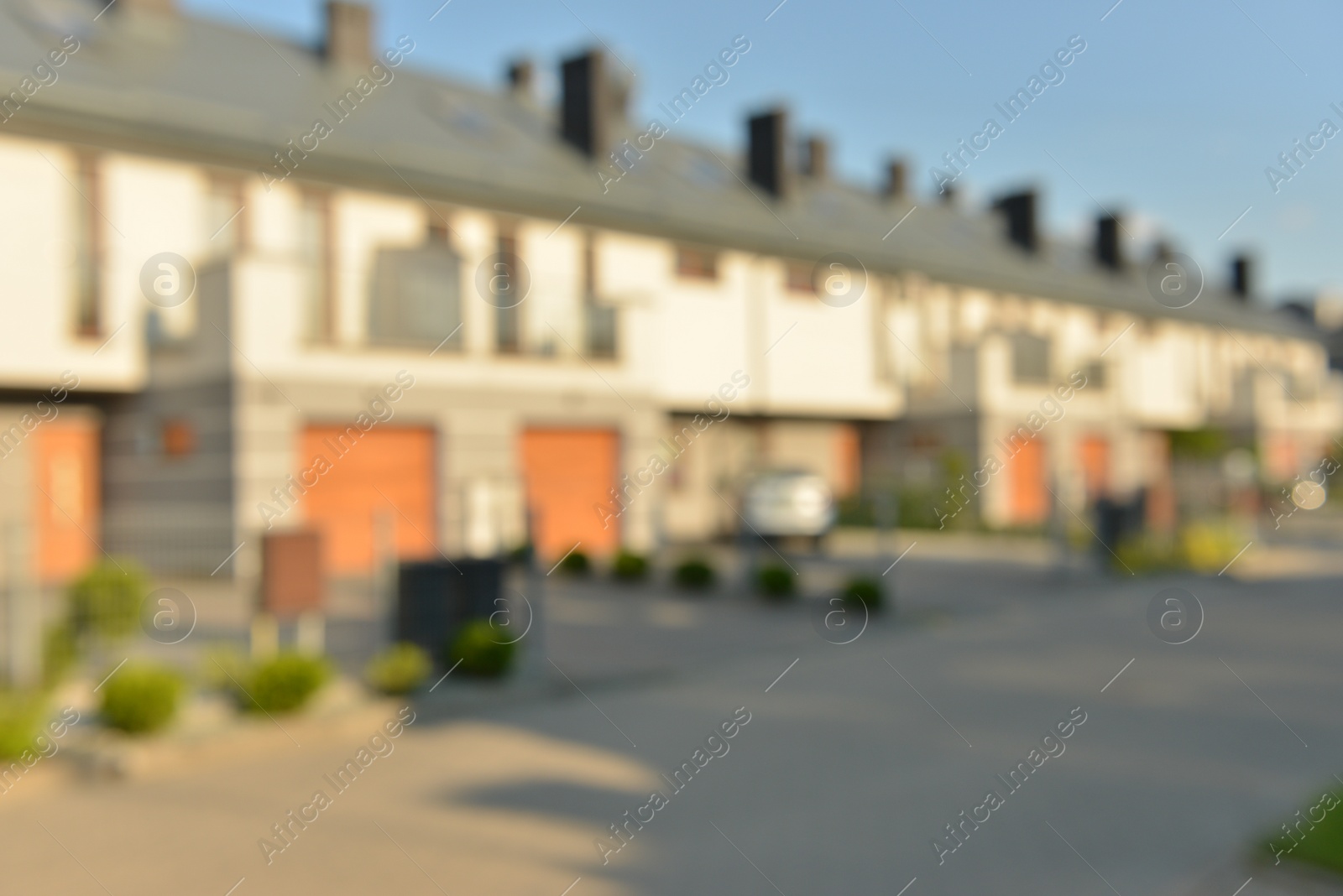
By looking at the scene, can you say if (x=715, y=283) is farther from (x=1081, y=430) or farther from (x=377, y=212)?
(x=1081, y=430)

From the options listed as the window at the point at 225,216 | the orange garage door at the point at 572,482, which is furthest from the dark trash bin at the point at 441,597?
the window at the point at 225,216

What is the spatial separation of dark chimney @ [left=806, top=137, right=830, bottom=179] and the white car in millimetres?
14806

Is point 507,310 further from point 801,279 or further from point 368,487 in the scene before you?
point 801,279

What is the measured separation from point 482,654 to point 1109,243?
1443 inches

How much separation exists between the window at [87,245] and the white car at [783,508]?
1065 cm

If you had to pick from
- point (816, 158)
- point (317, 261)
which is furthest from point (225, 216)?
point (816, 158)

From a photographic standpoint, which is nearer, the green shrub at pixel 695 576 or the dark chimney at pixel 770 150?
the green shrub at pixel 695 576

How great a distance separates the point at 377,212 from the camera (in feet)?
56.4

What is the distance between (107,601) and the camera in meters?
8.07

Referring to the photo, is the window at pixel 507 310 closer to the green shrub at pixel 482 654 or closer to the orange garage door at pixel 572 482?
the orange garage door at pixel 572 482

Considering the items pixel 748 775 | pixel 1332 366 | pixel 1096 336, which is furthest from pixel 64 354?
pixel 1332 366

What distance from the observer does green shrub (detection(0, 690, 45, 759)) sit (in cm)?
649

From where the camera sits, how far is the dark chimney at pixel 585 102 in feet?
75.4

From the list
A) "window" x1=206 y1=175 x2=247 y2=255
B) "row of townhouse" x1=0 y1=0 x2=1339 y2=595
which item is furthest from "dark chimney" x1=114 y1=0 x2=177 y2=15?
"window" x1=206 y1=175 x2=247 y2=255
